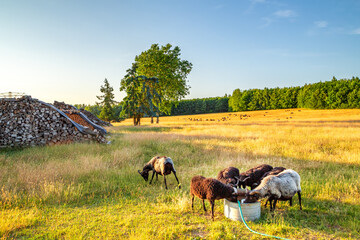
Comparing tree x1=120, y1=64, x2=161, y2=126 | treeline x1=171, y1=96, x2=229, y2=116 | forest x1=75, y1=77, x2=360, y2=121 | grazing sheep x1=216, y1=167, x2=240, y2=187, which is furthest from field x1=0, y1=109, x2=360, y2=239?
treeline x1=171, y1=96, x2=229, y2=116

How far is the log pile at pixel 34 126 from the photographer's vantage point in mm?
14961

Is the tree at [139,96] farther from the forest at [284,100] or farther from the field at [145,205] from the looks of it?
the field at [145,205]

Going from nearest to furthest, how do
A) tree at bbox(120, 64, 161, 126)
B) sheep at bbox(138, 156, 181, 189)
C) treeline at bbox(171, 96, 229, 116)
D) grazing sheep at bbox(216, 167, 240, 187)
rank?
grazing sheep at bbox(216, 167, 240, 187)
sheep at bbox(138, 156, 181, 189)
tree at bbox(120, 64, 161, 126)
treeline at bbox(171, 96, 229, 116)

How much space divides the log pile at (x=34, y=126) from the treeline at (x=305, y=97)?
71.2 metres

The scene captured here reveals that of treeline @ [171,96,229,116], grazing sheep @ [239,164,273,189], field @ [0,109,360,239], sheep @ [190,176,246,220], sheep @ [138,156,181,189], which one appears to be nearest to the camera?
field @ [0,109,360,239]

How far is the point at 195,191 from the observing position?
5391 millimetres

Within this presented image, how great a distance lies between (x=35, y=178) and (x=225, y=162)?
7631 millimetres

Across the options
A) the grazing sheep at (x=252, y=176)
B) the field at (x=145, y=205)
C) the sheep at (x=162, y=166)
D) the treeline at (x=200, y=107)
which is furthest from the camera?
the treeline at (x=200, y=107)

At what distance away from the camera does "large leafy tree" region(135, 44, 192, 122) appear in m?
39.1

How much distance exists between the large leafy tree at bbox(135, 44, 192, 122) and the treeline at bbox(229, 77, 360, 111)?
49.1 metres

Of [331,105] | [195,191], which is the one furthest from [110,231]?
[331,105]

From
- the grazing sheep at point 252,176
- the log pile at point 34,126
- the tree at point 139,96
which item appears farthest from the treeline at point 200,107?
the grazing sheep at point 252,176

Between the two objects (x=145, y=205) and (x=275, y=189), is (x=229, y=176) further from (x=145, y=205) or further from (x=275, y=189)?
(x=145, y=205)

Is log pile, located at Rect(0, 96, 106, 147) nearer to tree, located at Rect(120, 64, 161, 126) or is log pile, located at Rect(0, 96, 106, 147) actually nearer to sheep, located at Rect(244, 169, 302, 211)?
sheep, located at Rect(244, 169, 302, 211)
